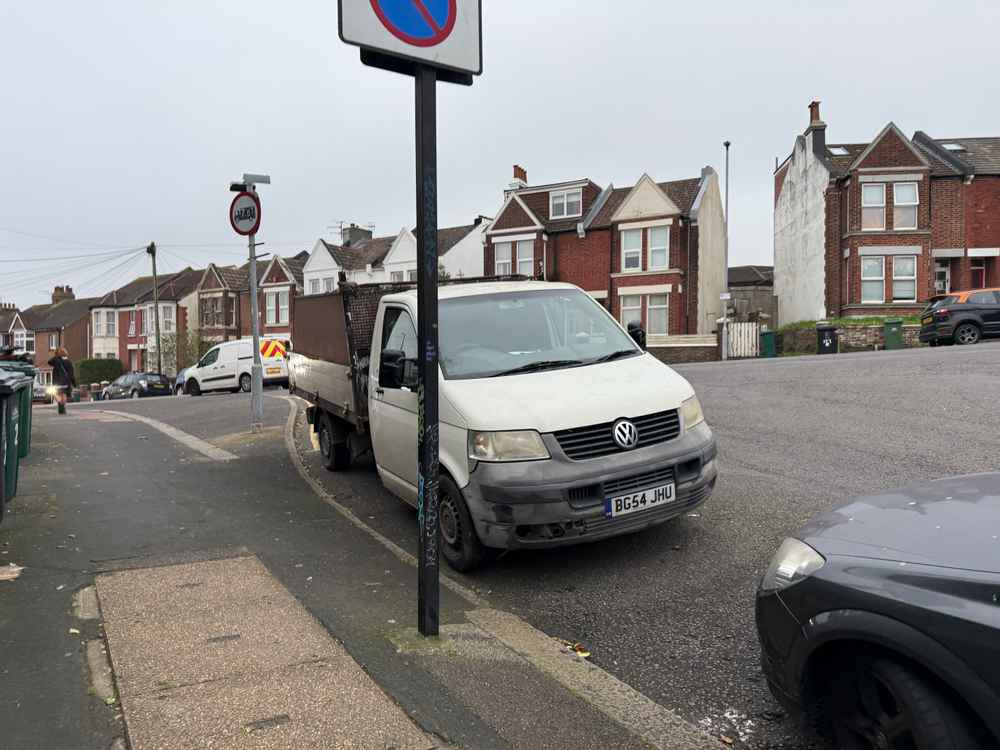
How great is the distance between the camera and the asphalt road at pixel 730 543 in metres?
3.40

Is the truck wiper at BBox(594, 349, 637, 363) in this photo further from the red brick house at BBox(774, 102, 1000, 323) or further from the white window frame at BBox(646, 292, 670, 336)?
the white window frame at BBox(646, 292, 670, 336)

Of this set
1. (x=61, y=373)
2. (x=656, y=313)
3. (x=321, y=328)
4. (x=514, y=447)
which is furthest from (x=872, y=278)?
(x=514, y=447)

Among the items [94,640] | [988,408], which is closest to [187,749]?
[94,640]

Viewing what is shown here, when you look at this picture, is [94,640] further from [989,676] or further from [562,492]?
[989,676]

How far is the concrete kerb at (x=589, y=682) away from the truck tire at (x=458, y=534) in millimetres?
167

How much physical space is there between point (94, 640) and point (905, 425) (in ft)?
27.8

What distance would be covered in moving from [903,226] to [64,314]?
2605 inches

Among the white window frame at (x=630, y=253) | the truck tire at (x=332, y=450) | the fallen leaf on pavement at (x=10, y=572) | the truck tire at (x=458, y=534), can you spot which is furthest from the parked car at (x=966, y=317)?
the fallen leaf on pavement at (x=10, y=572)

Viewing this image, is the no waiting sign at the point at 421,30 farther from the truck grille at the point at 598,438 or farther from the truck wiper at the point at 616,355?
the truck wiper at the point at 616,355

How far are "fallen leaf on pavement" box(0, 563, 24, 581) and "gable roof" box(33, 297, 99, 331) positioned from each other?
64708mm

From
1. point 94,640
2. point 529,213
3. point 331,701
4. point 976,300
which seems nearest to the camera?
point 331,701

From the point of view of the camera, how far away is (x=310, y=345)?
8.70 meters

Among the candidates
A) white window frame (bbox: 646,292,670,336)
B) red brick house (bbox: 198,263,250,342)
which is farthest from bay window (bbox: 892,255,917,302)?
red brick house (bbox: 198,263,250,342)

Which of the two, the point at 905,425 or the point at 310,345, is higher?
the point at 310,345
